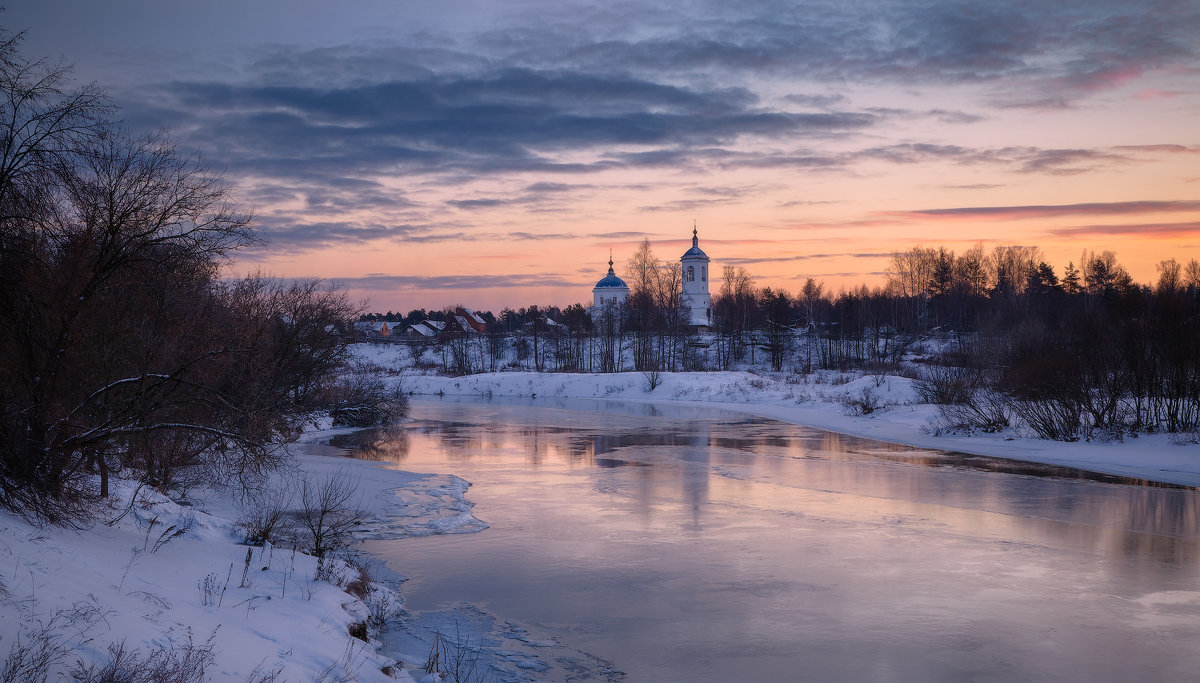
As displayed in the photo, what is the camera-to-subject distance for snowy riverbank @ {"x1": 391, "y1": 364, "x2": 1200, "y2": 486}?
65.1ft

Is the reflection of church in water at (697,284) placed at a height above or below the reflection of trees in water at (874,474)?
above

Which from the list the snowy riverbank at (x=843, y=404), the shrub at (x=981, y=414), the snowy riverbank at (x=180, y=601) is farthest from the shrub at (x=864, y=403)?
the snowy riverbank at (x=180, y=601)

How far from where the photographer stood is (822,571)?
10.6 m

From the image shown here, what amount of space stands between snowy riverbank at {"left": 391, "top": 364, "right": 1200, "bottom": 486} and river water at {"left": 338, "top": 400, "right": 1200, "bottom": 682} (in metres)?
2.02

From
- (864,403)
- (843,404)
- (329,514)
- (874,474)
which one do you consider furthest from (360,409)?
(874,474)

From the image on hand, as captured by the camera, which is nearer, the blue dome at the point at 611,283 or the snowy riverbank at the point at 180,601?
the snowy riverbank at the point at 180,601

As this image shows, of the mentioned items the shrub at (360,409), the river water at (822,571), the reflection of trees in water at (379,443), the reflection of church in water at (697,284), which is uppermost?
the reflection of church in water at (697,284)

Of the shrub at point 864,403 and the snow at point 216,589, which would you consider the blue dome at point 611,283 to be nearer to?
the shrub at point 864,403

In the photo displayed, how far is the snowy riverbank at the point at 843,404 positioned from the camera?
19844 mm

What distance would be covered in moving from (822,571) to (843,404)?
25.5 metres

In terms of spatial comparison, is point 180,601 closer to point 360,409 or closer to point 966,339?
point 360,409

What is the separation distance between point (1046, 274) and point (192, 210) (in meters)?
82.2

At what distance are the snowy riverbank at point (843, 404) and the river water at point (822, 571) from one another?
6.62 feet

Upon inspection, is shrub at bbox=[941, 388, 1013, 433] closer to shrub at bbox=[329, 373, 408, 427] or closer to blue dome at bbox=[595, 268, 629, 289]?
shrub at bbox=[329, 373, 408, 427]
